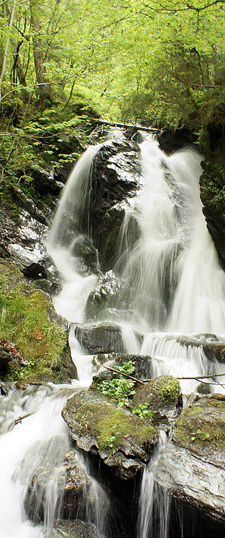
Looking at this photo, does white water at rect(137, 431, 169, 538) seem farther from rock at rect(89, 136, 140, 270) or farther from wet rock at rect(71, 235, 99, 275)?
wet rock at rect(71, 235, 99, 275)

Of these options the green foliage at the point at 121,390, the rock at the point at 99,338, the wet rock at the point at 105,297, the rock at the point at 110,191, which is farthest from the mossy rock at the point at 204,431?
the rock at the point at 110,191

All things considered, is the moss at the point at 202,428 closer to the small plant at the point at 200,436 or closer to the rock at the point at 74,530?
the small plant at the point at 200,436

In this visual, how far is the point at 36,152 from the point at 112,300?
761 centimetres

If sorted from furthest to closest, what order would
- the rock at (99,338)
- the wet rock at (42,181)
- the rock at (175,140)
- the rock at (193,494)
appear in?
1. the rock at (175,140)
2. the wet rock at (42,181)
3. the rock at (99,338)
4. the rock at (193,494)

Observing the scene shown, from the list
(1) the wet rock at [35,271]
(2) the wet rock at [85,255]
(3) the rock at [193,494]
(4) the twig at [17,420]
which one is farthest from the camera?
(2) the wet rock at [85,255]

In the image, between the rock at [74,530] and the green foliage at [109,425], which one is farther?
the green foliage at [109,425]

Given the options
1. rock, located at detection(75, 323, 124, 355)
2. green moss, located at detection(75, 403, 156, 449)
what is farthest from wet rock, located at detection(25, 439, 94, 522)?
rock, located at detection(75, 323, 124, 355)

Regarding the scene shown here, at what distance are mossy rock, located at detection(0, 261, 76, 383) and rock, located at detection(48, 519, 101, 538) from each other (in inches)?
91.3

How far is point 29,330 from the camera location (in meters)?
5.44

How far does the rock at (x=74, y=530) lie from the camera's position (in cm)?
257

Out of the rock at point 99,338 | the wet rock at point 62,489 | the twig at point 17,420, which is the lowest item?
the rock at point 99,338

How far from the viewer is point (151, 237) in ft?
34.5

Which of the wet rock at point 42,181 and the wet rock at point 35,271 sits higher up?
the wet rock at point 42,181

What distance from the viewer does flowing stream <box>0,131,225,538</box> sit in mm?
2982
